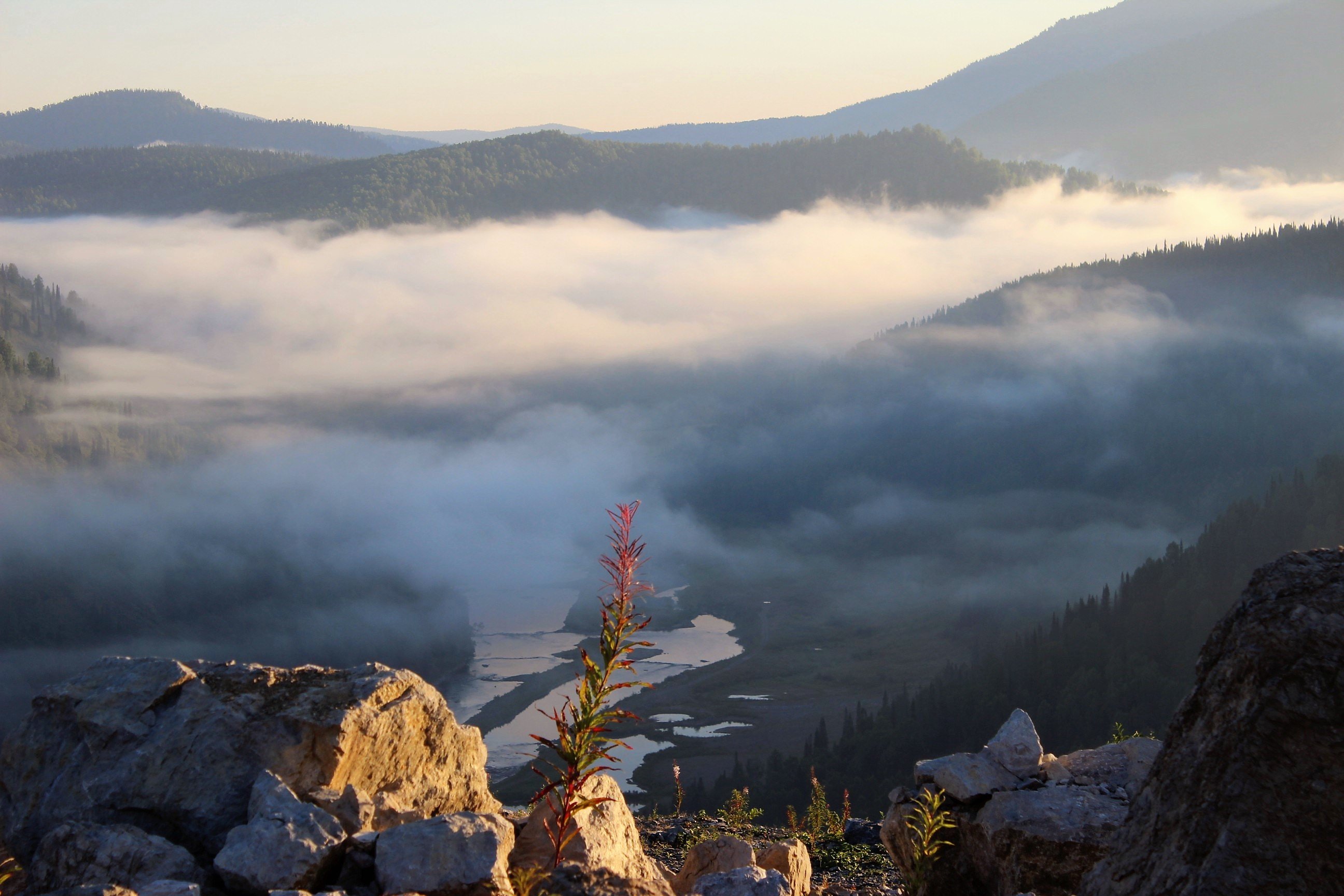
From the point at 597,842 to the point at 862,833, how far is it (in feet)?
39.1

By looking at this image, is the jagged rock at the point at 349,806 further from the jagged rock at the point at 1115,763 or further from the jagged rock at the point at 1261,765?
the jagged rock at the point at 1115,763

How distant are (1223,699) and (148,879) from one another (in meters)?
10.3

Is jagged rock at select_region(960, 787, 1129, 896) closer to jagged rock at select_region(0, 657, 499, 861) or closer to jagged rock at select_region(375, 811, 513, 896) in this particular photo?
jagged rock at select_region(375, 811, 513, 896)

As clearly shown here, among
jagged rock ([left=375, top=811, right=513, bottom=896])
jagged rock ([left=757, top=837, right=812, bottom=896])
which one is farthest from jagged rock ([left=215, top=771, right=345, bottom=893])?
jagged rock ([left=757, top=837, right=812, bottom=896])

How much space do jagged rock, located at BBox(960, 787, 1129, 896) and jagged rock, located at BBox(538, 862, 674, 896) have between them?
5.81 m

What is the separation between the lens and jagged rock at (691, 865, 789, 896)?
11.4 metres

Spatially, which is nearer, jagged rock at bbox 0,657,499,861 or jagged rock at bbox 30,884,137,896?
jagged rock at bbox 30,884,137,896

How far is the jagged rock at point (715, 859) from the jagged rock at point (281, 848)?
16.0 ft

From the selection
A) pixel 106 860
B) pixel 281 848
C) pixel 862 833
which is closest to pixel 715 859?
pixel 281 848

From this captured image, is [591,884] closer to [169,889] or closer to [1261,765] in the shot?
[169,889]

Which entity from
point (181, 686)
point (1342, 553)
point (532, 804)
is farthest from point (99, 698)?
point (1342, 553)

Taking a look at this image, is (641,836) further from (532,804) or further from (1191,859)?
(1191,859)

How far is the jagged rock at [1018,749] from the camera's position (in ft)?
52.8

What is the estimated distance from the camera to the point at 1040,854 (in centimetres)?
1373
